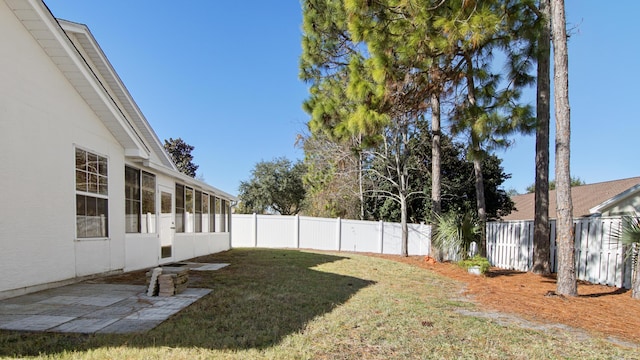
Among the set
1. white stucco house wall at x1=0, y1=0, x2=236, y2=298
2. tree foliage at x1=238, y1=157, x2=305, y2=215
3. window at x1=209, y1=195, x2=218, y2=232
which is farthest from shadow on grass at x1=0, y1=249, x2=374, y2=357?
tree foliage at x1=238, y1=157, x2=305, y2=215

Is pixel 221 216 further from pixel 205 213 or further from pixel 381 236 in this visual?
pixel 381 236

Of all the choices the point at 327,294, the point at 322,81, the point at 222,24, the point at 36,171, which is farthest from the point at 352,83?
the point at 222,24

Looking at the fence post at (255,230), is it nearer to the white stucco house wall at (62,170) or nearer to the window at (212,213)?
the window at (212,213)

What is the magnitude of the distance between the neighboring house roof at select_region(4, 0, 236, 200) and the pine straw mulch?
753 cm

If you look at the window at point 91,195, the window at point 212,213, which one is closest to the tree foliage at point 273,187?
the window at point 212,213

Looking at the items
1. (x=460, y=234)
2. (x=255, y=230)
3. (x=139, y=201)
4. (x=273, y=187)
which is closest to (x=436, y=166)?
(x=460, y=234)

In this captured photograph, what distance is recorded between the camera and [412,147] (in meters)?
17.5

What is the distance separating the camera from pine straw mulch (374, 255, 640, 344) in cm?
462

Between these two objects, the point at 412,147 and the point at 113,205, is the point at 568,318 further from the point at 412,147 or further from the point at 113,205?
the point at 412,147

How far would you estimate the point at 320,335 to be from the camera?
3.86 metres

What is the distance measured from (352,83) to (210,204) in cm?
735

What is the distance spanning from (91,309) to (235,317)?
188 centimetres

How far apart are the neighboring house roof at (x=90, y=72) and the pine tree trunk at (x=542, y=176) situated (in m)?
9.78

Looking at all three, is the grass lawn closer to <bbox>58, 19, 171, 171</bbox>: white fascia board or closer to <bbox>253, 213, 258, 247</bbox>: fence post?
<bbox>58, 19, 171, 171</bbox>: white fascia board
